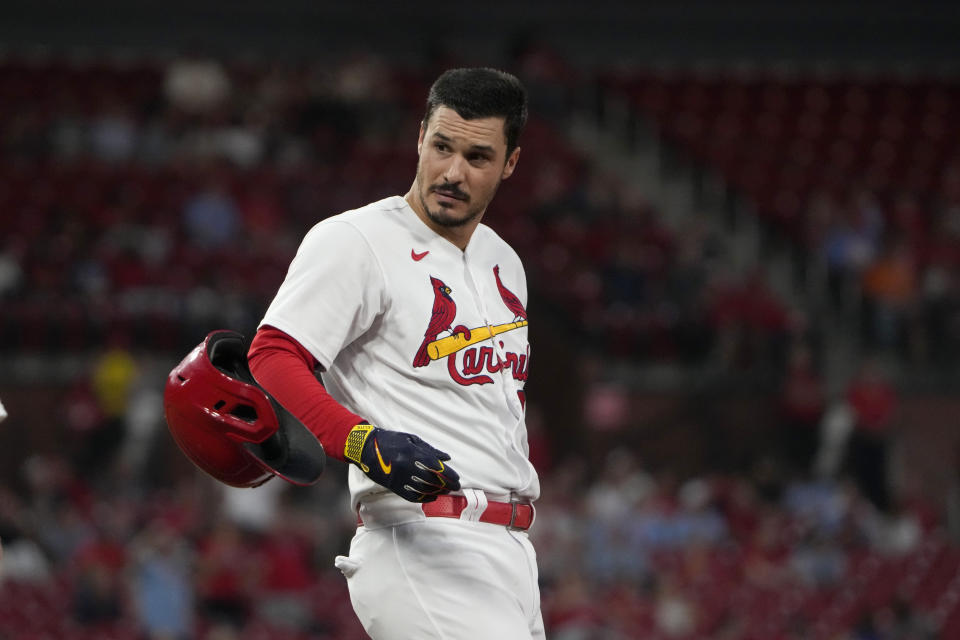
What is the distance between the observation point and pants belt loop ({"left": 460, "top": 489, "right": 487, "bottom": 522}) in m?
2.96

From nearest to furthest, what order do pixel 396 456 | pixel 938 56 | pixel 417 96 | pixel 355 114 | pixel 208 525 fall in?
pixel 396 456, pixel 208 525, pixel 355 114, pixel 417 96, pixel 938 56

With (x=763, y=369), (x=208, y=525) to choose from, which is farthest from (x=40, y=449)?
(x=763, y=369)

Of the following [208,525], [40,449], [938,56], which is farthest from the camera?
[938,56]

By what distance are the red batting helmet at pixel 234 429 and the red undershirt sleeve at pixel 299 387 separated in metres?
0.02

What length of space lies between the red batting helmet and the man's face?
61 cm

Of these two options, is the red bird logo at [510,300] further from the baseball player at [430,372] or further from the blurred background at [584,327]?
the blurred background at [584,327]

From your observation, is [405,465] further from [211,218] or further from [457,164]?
[211,218]

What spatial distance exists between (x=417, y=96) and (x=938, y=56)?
865 centimetres

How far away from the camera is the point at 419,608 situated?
2.90m

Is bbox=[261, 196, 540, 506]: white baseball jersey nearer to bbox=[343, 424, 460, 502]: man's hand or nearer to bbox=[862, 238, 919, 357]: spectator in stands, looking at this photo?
bbox=[343, 424, 460, 502]: man's hand

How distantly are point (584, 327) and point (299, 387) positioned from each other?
10195mm

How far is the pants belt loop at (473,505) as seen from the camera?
9.72ft

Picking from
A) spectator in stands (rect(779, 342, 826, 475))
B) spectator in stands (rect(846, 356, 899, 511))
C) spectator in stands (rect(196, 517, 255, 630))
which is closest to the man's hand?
spectator in stands (rect(196, 517, 255, 630))

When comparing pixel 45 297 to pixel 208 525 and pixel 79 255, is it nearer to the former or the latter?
pixel 79 255
